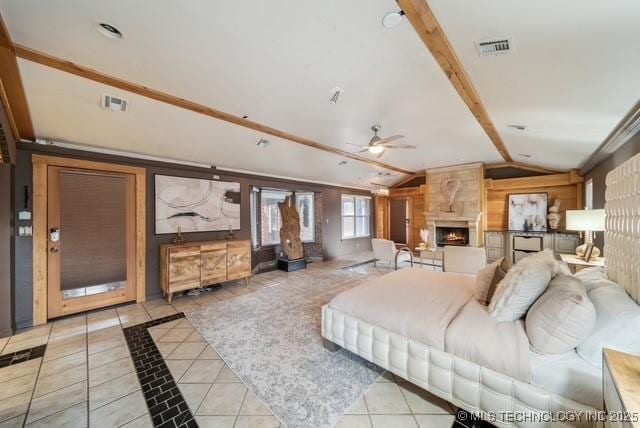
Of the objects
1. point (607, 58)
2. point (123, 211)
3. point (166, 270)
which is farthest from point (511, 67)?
point (123, 211)

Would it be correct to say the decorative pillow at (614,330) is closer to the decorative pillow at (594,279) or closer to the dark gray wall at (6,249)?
the decorative pillow at (594,279)

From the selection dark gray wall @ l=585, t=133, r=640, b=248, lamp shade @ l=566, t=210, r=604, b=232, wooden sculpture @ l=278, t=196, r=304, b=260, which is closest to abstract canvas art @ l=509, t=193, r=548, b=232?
dark gray wall @ l=585, t=133, r=640, b=248

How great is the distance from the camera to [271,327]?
2.98 meters

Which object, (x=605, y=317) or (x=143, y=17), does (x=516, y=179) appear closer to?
(x=605, y=317)

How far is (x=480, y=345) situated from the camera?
5.05 ft

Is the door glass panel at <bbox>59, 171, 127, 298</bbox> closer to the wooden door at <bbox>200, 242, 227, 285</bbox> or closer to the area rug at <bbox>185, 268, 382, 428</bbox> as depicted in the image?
the wooden door at <bbox>200, 242, 227, 285</bbox>

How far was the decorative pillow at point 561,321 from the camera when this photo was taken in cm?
133

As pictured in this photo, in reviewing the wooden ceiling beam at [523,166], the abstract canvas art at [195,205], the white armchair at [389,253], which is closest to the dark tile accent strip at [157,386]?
the abstract canvas art at [195,205]

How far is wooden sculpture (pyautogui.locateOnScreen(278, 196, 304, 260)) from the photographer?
6.16 m

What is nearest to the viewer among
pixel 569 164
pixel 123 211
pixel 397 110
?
pixel 397 110

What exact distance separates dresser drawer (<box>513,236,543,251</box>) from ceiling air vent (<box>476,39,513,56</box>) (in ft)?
19.4

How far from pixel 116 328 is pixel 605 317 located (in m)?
4.66

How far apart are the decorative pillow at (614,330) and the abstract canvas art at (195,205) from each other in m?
5.16

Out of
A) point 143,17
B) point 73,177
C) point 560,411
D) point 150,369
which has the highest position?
point 143,17
